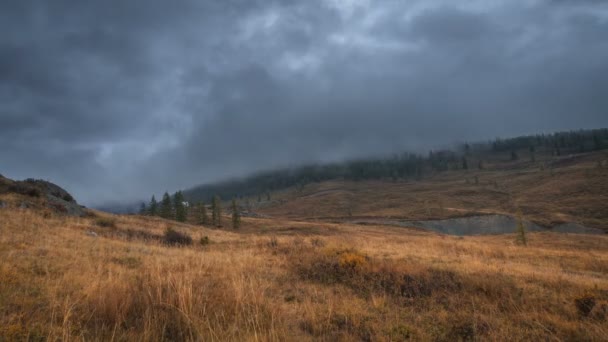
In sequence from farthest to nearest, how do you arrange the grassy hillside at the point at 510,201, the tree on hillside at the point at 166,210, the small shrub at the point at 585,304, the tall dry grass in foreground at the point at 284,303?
the grassy hillside at the point at 510,201, the tree on hillside at the point at 166,210, the small shrub at the point at 585,304, the tall dry grass in foreground at the point at 284,303

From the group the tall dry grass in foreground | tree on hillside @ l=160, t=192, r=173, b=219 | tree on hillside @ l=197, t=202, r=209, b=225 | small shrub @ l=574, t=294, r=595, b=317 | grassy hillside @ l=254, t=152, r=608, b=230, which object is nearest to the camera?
the tall dry grass in foreground

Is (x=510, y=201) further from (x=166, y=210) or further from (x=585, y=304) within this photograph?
(x=585, y=304)

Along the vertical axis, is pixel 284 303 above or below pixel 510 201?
above

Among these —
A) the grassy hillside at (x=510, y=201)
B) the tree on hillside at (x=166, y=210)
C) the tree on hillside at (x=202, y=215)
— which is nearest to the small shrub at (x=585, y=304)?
the tree on hillside at (x=202, y=215)

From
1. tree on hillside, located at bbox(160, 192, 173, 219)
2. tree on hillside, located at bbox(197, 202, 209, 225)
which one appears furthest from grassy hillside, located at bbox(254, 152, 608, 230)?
tree on hillside, located at bbox(160, 192, 173, 219)

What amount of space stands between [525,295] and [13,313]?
9.90 meters

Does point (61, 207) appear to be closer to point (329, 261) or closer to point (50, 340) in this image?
point (329, 261)

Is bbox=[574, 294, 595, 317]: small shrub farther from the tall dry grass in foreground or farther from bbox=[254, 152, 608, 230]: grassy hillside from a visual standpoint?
bbox=[254, 152, 608, 230]: grassy hillside

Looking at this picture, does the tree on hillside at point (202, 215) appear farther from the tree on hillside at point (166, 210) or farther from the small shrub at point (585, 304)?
the small shrub at point (585, 304)

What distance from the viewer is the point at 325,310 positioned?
5.96 m

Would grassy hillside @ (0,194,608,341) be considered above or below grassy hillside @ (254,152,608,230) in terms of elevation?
above

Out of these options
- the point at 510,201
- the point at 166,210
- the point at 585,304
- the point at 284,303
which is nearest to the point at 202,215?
the point at 166,210

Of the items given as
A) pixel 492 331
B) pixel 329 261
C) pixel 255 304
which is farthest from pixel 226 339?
pixel 329 261

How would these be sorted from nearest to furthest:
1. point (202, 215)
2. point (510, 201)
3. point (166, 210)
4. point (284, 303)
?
point (284, 303) → point (166, 210) → point (202, 215) → point (510, 201)
